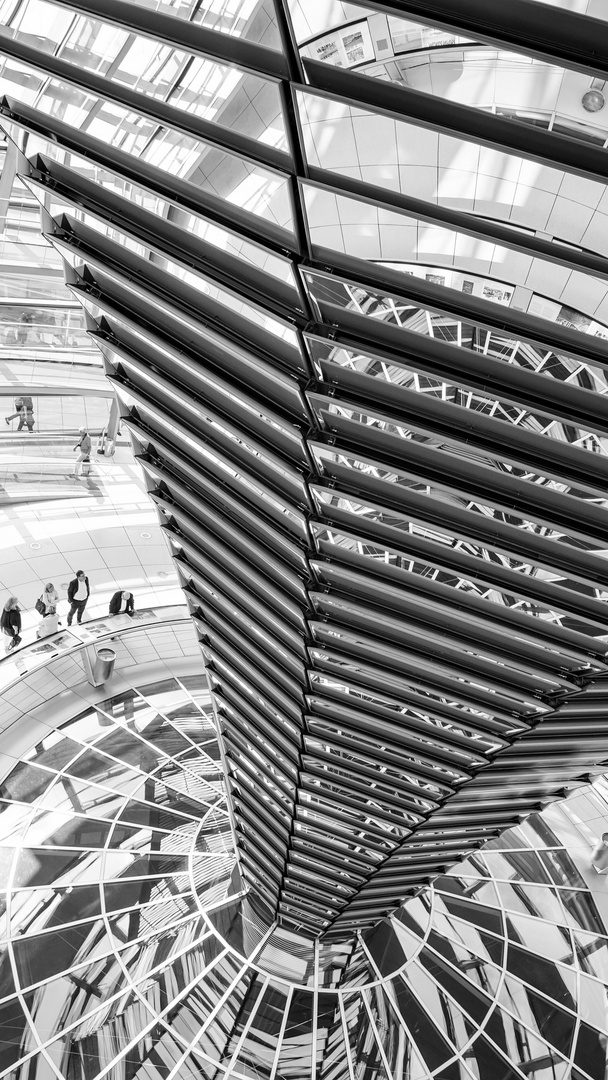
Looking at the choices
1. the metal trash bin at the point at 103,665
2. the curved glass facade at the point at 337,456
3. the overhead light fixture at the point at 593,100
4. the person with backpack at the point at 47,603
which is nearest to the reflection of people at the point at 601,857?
the curved glass facade at the point at 337,456

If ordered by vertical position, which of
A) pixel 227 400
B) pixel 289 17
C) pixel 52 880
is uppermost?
pixel 227 400

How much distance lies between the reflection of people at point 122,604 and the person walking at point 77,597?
811mm

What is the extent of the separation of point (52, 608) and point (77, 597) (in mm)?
926

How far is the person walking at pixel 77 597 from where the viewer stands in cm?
2422

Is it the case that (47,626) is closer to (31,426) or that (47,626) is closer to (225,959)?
(31,426)

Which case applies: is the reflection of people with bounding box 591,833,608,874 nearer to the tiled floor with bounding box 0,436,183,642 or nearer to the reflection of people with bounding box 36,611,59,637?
the tiled floor with bounding box 0,436,183,642

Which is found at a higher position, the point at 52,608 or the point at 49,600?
the point at 49,600

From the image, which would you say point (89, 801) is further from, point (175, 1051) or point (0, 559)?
point (0, 559)

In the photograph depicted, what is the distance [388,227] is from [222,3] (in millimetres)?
2003

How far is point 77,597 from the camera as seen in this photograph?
2453 cm

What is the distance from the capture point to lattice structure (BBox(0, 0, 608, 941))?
3.95m

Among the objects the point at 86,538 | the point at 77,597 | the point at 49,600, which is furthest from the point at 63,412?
the point at 49,600

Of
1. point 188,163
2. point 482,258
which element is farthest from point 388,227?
point 188,163

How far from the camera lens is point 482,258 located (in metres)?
6.11
